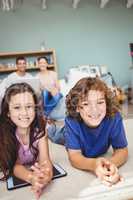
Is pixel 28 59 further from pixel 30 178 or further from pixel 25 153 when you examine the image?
pixel 30 178

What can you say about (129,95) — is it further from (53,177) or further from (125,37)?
(53,177)

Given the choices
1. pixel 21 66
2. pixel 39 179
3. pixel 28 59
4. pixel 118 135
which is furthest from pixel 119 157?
pixel 28 59

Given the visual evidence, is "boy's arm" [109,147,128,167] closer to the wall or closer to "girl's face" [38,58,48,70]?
"girl's face" [38,58,48,70]

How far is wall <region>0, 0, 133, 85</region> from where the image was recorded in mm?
3746

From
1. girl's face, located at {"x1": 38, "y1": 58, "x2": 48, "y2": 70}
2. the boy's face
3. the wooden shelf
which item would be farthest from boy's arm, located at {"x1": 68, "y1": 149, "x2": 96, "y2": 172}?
the wooden shelf

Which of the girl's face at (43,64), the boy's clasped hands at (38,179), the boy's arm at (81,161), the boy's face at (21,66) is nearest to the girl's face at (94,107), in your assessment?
the boy's arm at (81,161)

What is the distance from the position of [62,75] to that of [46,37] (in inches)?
25.6

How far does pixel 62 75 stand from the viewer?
3904mm

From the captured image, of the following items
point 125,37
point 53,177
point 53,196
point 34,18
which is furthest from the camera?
point 125,37

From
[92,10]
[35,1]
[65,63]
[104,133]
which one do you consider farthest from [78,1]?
A: [104,133]

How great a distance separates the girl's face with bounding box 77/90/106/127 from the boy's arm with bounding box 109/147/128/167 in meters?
0.14

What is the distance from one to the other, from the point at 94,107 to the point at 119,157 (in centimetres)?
20

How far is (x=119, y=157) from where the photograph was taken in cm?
84

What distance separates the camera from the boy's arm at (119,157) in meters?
0.82
